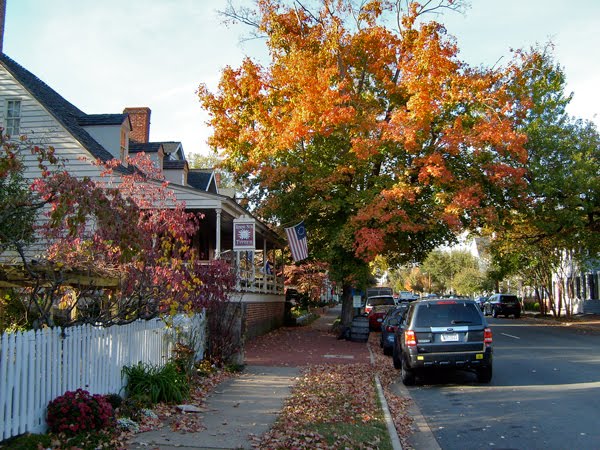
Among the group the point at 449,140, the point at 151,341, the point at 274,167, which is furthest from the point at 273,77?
the point at 151,341

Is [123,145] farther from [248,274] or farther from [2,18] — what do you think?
[248,274]

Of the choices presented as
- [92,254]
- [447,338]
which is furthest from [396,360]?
[92,254]

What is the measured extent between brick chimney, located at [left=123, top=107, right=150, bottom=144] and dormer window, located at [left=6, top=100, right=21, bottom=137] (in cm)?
827

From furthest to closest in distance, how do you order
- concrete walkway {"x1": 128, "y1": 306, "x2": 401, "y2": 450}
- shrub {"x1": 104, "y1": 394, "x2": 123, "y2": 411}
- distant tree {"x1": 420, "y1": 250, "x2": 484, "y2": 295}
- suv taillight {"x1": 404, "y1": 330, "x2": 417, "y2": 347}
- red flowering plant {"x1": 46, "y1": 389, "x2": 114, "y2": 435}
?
1. distant tree {"x1": 420, "y1": 250, "x2": 484, "y2": 295}
2. suv taillight {"x1": 404, "y1": 330, "x2": 417, "y2": 347}
3. shrub {"x1": 104, "y1": 394, "x2": 123, "y2": 411}
4. concrete walkway {"x1": 128, "y1": 306, "x2": 401, "y2": 450}
5. red flowering plant {"x1": 46, "y1": 389, "x2": 114, "y2": 435}

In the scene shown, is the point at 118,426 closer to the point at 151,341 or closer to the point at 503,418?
the point at 151,341

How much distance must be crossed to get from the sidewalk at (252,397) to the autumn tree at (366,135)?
14.4ft

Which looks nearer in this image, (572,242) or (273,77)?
(273,77)

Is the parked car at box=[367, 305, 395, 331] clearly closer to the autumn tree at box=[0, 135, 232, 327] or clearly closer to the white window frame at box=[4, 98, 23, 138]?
the autumn tree at box=[0, 135, 232, 327]

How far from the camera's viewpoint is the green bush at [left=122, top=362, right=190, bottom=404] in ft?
28.8

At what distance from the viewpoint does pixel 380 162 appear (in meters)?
22.3

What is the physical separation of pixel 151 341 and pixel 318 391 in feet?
9.93

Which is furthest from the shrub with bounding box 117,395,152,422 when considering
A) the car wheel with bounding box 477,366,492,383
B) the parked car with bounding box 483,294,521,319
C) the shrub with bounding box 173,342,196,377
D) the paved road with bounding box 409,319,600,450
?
the parked car with bounding box 483,294,521,319

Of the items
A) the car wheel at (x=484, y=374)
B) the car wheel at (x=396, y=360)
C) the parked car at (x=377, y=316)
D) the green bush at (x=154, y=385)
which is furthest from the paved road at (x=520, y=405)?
the parked car at (x=377, y=316)

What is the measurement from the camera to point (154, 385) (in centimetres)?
884
